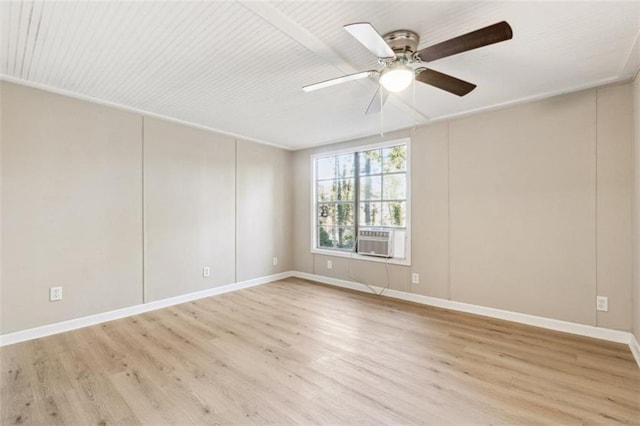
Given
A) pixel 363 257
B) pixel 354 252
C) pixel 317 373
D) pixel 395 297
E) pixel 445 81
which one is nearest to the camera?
pixel 445 81

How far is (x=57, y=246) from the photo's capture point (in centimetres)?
297

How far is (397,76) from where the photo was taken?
6.60 ft

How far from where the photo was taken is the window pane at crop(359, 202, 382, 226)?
14.9 ft

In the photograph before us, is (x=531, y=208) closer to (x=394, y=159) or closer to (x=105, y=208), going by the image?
A: (x=394, y=159)

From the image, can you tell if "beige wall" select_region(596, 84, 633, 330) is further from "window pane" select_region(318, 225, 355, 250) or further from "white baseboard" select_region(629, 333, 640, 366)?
"window pane" select_region(318, 225, 355, 250)

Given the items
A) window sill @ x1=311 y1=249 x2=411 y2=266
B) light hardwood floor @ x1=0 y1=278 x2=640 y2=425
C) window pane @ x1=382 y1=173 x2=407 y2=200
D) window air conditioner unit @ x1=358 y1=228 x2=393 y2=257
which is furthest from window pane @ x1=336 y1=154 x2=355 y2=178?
light hardwood floor @ x1=0 y1=278 x2=640 y2=425

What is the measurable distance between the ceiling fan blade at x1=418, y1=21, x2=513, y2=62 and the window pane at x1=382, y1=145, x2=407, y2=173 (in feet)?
7.84

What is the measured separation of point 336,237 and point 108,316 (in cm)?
331

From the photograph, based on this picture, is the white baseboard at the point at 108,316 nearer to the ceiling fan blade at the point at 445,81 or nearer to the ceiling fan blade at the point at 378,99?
the ceiling fan blade at the point at 378,99

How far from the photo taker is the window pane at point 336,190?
4922 mm

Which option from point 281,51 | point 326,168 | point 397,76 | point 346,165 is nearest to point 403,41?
point 397,76

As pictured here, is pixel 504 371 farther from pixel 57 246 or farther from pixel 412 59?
pixel 57 246

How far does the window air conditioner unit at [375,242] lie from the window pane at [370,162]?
3.03 feet

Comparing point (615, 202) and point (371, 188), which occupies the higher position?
point (371, 188)
